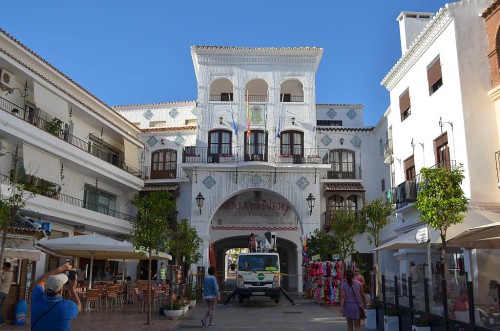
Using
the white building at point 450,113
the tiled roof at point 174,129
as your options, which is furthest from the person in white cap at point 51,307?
the tiled roof at point 174,129

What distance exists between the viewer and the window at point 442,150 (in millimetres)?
17906

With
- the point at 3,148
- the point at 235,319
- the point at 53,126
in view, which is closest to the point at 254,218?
the point at 53,126

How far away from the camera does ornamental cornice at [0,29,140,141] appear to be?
21.3 meters

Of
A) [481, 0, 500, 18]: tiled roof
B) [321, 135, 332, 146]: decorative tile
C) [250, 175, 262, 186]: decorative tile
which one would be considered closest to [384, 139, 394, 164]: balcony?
[321, 135, 332, 146]: decorative tile

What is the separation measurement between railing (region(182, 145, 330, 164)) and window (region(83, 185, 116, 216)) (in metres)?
5.60

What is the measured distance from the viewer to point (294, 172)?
97.9 ft

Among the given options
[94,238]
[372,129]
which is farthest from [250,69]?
[94,238]

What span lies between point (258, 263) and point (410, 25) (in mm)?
14059

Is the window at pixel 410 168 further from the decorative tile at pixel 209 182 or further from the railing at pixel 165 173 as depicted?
the railing at pixel 165 173

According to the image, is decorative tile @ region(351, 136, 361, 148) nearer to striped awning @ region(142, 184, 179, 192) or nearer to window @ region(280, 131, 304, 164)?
window @ region(280, 131, 304, 164)

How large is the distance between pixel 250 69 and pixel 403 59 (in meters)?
11.8

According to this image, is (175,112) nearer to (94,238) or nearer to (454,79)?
(94,238)

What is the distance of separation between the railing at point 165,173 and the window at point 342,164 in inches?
397

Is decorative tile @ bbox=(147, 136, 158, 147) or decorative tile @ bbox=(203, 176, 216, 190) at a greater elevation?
decorative tile @ bbox=(147, 136, 158, 147)
